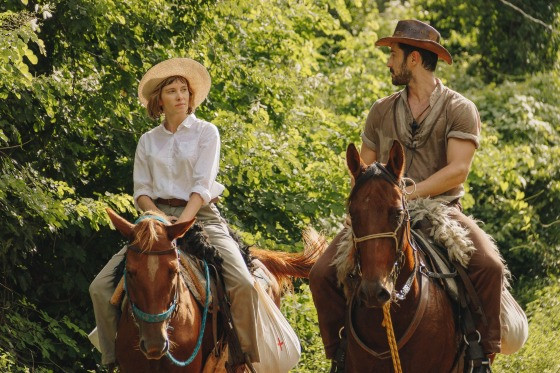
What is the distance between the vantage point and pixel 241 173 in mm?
12742

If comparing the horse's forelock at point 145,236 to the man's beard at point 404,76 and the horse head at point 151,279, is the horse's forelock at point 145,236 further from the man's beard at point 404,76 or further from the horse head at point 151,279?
the man's beard at point 404,76

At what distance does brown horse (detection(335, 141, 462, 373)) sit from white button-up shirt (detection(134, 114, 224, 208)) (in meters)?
1.35

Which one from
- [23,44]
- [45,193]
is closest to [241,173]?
[45,193]

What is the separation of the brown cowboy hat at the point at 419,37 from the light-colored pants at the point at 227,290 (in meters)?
1.78

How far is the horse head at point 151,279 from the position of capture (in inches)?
285

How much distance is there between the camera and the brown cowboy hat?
8.04m

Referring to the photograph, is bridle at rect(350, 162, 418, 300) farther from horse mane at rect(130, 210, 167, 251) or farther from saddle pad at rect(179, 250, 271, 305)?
saddle pad at rect(179, 250, 271, 305)

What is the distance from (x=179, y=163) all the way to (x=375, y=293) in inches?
90.1

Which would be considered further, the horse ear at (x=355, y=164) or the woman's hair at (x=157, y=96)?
the woman's hair at (x=157, y=96)

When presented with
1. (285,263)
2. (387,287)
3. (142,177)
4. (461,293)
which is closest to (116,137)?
(285,263)

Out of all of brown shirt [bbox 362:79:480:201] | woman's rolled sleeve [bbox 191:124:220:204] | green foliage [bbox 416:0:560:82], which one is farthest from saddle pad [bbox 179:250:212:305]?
green foliage [bbox 416:0:560:82]

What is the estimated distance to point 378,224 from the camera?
674cm

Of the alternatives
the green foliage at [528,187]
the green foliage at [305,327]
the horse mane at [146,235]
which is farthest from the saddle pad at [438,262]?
the green foliage at [528,187]

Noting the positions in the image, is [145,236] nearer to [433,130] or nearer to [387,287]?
[387,287]
